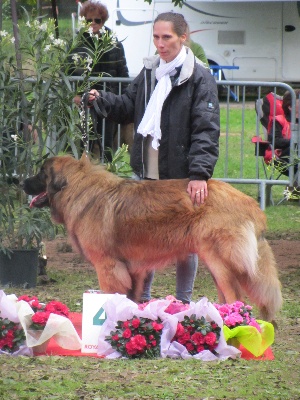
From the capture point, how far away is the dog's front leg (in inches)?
230

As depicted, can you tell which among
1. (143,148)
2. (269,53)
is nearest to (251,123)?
(269,53)

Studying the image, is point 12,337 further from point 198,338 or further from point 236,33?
point 236,33

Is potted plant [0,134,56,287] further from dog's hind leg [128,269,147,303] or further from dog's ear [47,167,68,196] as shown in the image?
dog's hind leg [128,269,147,303]

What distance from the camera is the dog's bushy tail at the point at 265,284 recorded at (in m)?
5.80

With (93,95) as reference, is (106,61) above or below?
above

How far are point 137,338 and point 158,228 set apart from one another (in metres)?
0.89

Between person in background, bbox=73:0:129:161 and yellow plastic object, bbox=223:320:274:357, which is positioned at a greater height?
person in background, bbox=73:0:129:161

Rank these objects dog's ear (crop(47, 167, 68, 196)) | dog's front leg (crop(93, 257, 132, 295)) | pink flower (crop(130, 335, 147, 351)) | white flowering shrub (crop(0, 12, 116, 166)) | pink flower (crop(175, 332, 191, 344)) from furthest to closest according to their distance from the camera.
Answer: white flowering shrub (crop(0, 12, 116, 166)), dog's ear (crop(47, 167, 68, 196)), dog's front leg (crop(93, 257, 132, 295)), pink flower (crop(175, 332, 191, 344)), pink flower (crop(130, 335, 147, 351))

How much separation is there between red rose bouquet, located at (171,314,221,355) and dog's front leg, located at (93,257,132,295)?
70 cm

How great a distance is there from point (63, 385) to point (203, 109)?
2.14 m

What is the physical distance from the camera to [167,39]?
5.78m

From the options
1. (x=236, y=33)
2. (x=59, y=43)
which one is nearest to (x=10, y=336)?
(x=59, y=43)

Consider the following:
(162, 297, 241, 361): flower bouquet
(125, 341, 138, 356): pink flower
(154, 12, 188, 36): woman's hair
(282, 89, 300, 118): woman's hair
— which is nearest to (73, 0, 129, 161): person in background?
(282, 89, 300, 118): woman's hair

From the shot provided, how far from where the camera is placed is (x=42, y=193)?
6176mm
